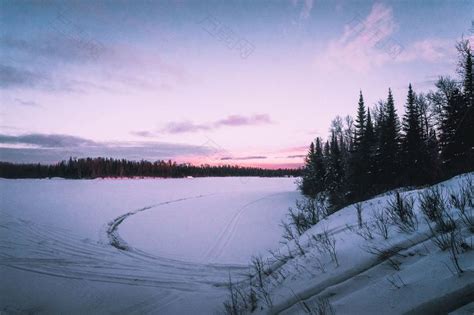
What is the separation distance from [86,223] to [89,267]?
9.75 meters

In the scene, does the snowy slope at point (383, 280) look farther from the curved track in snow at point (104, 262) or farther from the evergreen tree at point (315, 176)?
the evergreen tree at point (315, 176)

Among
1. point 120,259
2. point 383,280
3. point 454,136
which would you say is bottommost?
point 120,259

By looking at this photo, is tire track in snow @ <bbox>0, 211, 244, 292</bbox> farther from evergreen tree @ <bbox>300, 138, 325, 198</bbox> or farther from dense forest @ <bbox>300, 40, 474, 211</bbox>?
evergreen tree @ <bbox>300, 138, 325, 198</bbox>

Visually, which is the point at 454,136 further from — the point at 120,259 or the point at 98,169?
the point at 98,169

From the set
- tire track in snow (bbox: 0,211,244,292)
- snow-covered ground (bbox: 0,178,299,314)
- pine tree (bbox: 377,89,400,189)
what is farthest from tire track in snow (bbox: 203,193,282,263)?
pine tree (bbox: 377,89,400,189)

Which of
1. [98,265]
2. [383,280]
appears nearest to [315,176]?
[98,265]

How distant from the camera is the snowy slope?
7.84 ft

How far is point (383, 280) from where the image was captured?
3.15m

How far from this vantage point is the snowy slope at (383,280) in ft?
7.84

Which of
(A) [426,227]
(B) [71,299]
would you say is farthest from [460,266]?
(B) [71,299]

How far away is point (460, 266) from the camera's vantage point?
8.59 feet

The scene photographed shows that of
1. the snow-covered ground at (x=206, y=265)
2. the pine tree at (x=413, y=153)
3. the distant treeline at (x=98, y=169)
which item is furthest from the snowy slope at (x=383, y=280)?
the distant treeline at (x=98, y=169)

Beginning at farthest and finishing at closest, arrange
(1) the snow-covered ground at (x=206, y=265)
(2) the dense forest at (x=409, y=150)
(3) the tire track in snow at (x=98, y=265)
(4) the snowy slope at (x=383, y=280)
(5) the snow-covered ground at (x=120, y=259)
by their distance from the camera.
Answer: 1. (2) the dense forest at (x=409, y=150)
2. (3) the tire track in snow at (x=98, y=265)
3. (5) the snow-covered ground at (x=120, y=259)
4. (1) the snow-covered ground at (x=206, y=265)
5. (4) the snowy slope at (x=383, y=280)

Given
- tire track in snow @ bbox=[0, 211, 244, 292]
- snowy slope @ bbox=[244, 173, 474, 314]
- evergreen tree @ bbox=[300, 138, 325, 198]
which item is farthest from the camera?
evergreen tree @ bbox=[300, 138, 325, 198]
